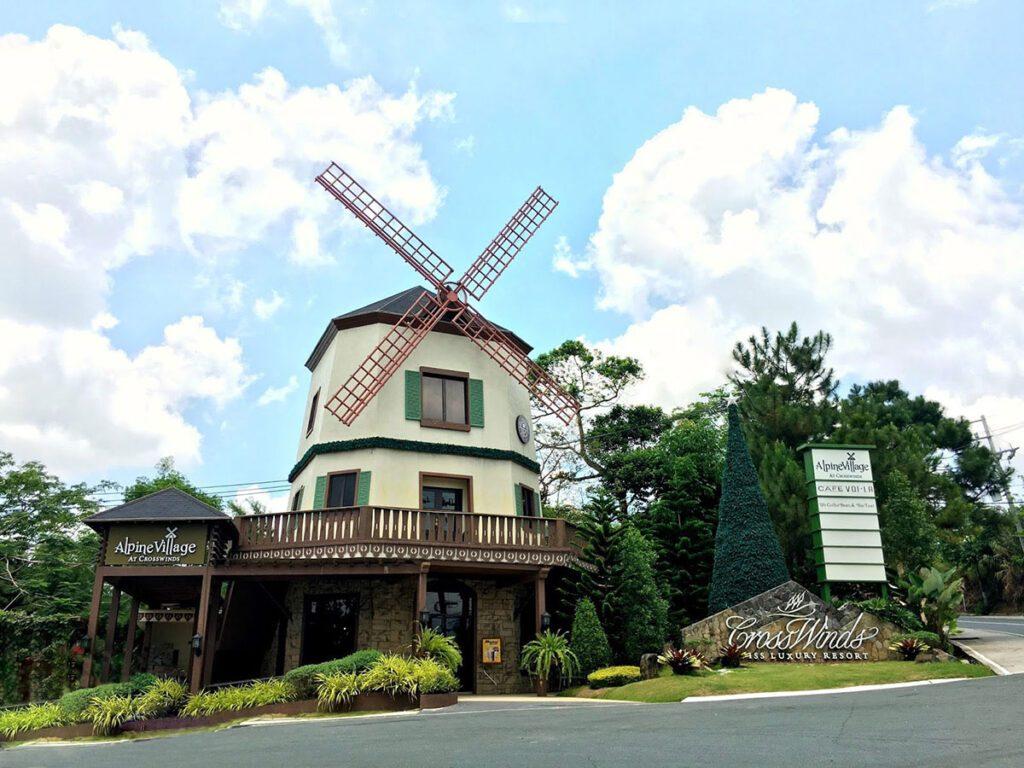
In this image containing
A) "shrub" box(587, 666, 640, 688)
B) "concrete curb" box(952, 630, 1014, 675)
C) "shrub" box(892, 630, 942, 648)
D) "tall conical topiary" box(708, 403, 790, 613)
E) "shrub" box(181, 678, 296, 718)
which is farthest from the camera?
"tall conical topiary" box(708, 403, 790, 613)

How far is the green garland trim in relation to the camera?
2134 cm

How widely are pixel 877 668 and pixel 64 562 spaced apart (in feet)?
75.6

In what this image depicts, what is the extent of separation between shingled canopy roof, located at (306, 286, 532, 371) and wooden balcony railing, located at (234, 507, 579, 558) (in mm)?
7018

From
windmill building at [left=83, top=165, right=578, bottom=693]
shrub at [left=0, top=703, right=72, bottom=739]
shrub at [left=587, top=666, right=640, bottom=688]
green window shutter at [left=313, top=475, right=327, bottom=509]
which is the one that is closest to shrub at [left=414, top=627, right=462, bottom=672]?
windmill building at [left=83, top=165, right=578, bottom=693]

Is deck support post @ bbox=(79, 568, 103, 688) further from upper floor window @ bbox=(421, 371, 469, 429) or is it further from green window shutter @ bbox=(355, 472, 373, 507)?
upper floor window @ bbox=(421, 371, 469, 429)

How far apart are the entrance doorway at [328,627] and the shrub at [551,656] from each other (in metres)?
5.00

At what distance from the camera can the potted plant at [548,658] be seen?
17.3 meters

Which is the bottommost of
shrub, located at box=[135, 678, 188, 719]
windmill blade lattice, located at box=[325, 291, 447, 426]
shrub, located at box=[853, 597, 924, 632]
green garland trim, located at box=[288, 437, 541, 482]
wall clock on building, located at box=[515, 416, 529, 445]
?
shrub, located at box=[135, 678, 188, 719]

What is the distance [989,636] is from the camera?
2091cm

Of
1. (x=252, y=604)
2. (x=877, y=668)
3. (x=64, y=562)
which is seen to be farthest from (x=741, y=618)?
(x=64, y=562)

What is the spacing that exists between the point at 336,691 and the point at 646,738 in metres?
7.50

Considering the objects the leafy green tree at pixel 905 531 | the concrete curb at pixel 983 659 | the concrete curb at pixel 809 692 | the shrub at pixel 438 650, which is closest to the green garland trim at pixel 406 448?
the shrub at pixel 438 650

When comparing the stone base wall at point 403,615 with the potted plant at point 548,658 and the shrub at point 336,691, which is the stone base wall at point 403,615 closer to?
the potted plant at point 548,658

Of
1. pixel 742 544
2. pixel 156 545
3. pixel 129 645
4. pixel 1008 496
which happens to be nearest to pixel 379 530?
pixel 156 545
